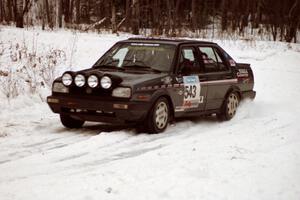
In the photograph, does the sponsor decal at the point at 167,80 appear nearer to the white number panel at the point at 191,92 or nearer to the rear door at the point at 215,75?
the white number panel at the point at 191,92

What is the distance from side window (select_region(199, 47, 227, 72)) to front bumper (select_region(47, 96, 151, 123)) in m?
2.03

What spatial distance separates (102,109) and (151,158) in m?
1.75

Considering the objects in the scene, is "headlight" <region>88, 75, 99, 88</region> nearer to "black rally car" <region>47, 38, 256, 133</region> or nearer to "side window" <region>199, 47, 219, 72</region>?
"black rally car" <region>47, 38, 256, 133</region>

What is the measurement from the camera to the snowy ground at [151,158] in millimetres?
5434

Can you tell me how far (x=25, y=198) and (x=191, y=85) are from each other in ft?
15.5

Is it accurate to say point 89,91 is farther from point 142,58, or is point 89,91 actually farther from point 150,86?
point 142,58

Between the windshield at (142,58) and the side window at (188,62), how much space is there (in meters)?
0.24

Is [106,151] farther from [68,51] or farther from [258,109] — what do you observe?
[68,51]

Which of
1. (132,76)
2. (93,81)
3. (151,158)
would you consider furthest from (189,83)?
(151,158)

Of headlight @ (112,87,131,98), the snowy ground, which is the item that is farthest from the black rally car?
the snowy ground

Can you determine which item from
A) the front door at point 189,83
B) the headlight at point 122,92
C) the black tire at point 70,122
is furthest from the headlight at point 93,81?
the front door at point 189,83

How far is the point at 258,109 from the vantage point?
1151 cm

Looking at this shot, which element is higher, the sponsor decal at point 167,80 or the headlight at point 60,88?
the sponsor decal at point 167,80

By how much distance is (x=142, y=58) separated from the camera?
9.10 m
